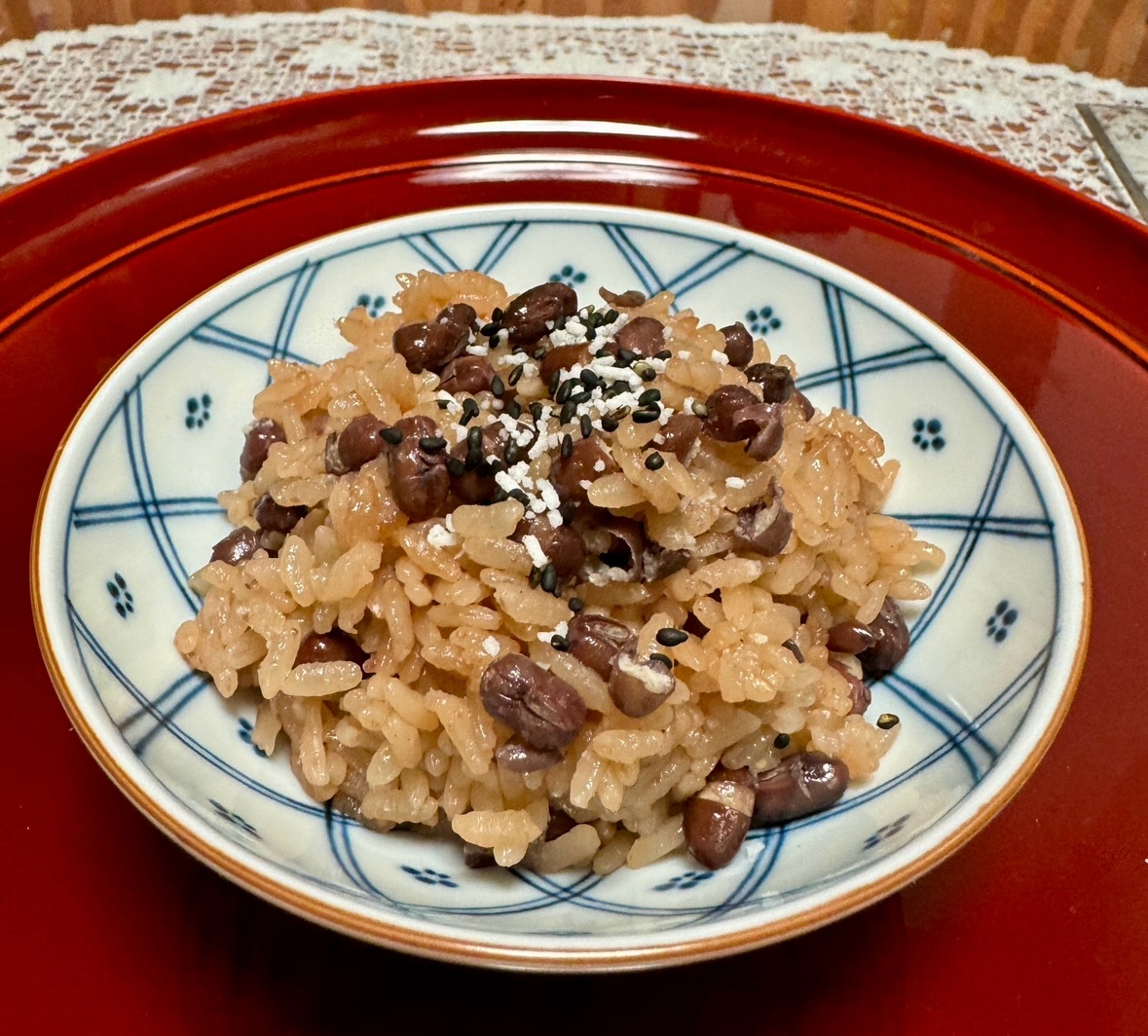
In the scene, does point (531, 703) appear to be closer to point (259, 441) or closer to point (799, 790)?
point (799, 790)

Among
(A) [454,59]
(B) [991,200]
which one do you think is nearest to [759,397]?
(B) [991,200]

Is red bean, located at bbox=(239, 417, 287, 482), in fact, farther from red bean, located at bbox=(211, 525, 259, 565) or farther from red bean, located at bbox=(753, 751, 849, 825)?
red bean, located at bbox=(753, 751, 849, 825)

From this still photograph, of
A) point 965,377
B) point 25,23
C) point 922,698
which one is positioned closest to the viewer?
point 922,698

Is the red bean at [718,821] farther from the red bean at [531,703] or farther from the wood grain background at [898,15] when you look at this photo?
the wood grain background at [898,15]

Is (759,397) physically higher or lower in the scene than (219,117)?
lower

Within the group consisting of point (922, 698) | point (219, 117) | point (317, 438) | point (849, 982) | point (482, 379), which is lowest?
point (849, 982)

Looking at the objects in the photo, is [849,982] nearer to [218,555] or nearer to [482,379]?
[482,379]

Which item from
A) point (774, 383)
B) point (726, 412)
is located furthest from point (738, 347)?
point (726, 412)

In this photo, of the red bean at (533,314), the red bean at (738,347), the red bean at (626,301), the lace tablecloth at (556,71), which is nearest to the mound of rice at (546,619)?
the red bean at (533,314)

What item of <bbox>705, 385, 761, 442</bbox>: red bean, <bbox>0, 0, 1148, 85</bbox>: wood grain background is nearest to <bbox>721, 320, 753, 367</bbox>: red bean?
<bbox>705, 385, 761, 442</bbox>: red bean
